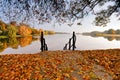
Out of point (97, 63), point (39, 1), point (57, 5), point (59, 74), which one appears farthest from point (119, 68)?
point (39, 1)

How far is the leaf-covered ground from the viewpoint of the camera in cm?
982

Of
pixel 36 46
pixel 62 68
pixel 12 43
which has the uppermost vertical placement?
pixel 62 68

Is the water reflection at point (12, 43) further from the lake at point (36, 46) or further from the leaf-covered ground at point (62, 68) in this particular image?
the leaf-covered ground at point (62, 68)

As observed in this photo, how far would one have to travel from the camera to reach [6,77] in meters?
9.47

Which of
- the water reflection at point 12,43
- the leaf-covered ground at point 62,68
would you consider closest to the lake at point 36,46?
the water reflection at point 12,43

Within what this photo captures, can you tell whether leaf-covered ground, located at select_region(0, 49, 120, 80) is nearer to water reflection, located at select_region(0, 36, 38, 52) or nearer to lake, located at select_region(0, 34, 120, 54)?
lake, located at select_region(0, 34, 120, 54)

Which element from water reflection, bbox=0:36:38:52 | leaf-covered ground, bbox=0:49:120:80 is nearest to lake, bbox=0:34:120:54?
water reflection, bbox=0:36:38:52

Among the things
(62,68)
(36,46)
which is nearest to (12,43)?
(36,46)

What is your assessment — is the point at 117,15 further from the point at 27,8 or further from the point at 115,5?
the point at 27,8

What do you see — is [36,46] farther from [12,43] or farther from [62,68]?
[62,68]

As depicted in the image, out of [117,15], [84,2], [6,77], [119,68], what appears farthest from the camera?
[117,15]

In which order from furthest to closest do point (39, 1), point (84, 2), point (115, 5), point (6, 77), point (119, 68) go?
point (115, 5), point (84, 2), point (119, 68), point (39, 1), point (6, 77)

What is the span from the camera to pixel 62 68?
11.0m

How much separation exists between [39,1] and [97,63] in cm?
503
